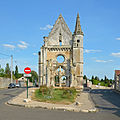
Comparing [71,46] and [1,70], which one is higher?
[71,46]

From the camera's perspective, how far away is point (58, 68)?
51344mm

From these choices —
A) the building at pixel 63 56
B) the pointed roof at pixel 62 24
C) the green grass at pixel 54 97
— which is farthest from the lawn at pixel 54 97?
the pointed roof at pixel 62 24

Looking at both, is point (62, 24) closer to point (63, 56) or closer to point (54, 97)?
point (63, 56)

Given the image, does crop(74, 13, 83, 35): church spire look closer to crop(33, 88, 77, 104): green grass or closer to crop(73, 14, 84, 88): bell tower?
crop(73, 14, 84, 88): bell tower

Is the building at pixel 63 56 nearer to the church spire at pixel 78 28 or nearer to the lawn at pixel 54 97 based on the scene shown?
the church spire at pixel 78 28

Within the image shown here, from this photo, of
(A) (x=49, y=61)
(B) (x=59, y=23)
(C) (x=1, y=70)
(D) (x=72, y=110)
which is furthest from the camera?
(C) (x=1, y=70)

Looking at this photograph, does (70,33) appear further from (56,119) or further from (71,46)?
(56,119)

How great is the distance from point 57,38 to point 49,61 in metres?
6.47

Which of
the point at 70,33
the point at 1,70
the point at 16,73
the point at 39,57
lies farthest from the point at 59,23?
the point at 16,73

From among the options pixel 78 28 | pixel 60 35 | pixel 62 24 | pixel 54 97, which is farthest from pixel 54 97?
pixel 62 24

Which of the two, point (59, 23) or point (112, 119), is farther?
point (59, 23)

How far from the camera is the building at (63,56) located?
49.8 meters

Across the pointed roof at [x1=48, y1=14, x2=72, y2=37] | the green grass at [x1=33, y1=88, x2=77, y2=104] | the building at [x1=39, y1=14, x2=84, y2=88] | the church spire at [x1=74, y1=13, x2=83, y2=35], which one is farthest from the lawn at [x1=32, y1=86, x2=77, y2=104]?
the pointed roof at [x1=48, y1=14, x2=72, y2=37]

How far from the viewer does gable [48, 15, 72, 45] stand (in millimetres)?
52250
